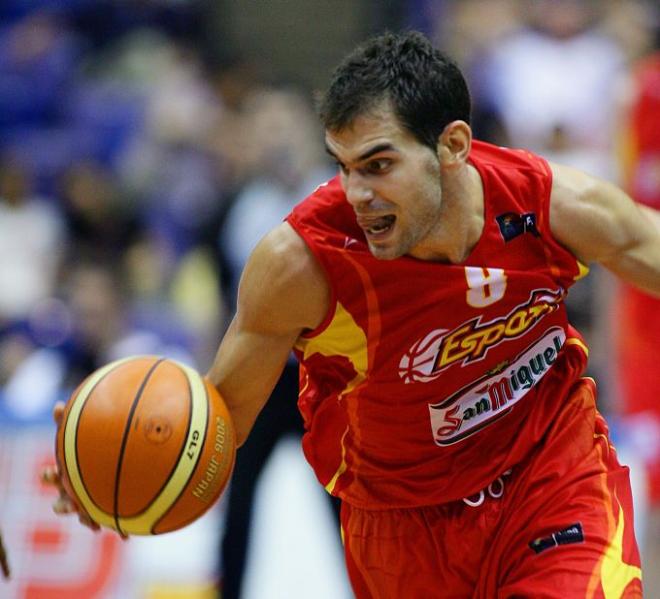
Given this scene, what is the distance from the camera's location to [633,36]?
9.73 m

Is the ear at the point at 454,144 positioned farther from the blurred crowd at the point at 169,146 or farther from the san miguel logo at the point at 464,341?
the blurred crowd at the point at 169,146

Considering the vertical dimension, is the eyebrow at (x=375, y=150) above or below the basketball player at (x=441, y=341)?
above

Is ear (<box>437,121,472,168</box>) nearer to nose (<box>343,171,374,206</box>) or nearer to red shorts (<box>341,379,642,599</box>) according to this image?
nose (<box>343,171,374,206</box>)

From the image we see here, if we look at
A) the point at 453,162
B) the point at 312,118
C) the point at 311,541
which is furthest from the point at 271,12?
the point at 453,162

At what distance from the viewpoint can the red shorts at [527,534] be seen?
13.4 feet

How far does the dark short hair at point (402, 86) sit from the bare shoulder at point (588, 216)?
44 centimetres

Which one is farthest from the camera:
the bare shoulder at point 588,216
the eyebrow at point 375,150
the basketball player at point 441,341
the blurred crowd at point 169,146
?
the blurred crowd at point 169,146

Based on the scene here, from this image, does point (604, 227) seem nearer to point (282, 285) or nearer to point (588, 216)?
point (588, 216)

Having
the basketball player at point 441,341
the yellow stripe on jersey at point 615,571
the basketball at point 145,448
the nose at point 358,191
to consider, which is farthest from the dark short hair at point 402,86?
the yellow stripe on jersey at point 615,571

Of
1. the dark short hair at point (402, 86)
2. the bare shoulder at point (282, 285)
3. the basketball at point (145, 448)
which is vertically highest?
the dark short hair at point (402, 86)

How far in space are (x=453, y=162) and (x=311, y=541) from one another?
372 centimetres

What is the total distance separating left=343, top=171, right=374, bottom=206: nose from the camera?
3873 millimetres

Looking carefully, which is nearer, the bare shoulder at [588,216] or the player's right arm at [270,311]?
the player's right arm at [270,311]

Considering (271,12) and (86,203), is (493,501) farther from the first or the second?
(271,12)
